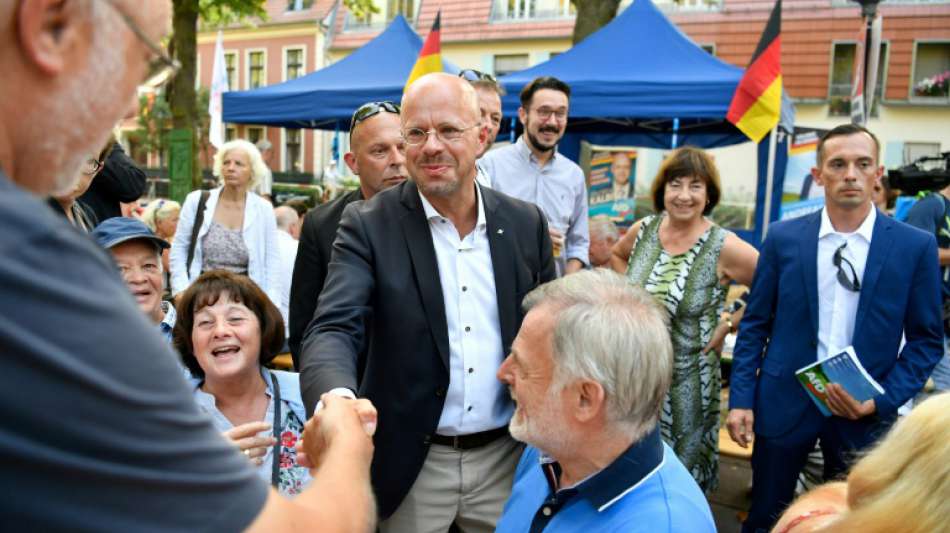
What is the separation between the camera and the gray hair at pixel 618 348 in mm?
1826

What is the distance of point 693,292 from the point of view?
385 centimetres

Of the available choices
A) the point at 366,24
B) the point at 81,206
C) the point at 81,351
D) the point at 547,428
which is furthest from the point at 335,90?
the point at 366,24

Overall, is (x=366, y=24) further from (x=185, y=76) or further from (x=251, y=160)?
(x=251, y=160)

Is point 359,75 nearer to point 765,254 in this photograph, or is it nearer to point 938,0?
point 765,254

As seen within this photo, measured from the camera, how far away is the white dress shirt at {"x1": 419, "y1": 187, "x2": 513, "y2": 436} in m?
2.52

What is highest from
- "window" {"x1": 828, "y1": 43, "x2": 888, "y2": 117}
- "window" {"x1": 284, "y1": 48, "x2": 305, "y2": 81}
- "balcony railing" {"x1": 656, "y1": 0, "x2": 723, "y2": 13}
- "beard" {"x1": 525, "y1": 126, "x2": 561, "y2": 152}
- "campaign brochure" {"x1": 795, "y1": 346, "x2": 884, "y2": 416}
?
"balcony railing" {"x1": 656, "y1": 0, "x2": 723, "y2": 13}

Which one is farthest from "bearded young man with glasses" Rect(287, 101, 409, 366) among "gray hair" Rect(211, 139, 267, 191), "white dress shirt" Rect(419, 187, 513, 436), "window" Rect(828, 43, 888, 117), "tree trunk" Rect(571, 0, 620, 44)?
"window" Rect(828, 43, 888, 117)

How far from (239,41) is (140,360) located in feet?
132

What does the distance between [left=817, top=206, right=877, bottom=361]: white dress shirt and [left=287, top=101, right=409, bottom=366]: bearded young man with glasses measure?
187 cm

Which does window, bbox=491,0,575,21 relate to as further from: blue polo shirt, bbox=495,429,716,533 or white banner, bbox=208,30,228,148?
blue polo shirt, bbox=495,429,716,533

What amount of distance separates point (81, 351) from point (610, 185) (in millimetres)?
9145

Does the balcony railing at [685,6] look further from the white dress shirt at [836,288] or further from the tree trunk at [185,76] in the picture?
the white dress shirt at [836,288]

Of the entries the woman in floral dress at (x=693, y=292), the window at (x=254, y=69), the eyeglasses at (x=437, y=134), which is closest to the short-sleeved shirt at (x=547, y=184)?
the woman in floral dress at (x=693, y=292)

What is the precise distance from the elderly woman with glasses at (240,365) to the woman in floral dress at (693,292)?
1.96 meters
